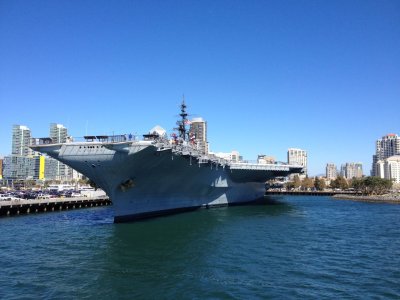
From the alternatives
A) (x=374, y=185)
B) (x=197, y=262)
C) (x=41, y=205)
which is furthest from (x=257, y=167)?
(x=374, y=185)

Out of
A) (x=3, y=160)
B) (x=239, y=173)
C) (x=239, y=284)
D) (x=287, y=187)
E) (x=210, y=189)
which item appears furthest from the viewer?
(x=3, y=160)

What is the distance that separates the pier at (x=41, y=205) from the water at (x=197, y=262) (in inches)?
460

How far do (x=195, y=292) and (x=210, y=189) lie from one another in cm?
2786

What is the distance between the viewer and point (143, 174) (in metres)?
27.3

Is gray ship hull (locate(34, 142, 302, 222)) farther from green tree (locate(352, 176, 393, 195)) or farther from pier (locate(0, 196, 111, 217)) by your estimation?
green tree (locate(352, 176, 393, 195))

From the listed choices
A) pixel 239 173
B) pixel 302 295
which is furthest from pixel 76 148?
pixel 239 173

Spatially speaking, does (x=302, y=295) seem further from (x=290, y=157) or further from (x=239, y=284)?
(x=290, y=157)

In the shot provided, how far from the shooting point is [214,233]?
78.7 feet

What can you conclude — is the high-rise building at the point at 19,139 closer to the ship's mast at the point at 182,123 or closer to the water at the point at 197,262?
the ship's mast at the point at 182,123

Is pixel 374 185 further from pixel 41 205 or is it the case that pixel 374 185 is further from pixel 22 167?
pixel 22 167

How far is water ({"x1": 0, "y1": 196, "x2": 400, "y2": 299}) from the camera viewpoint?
12359 mm

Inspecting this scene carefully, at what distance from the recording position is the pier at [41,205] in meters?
37.2

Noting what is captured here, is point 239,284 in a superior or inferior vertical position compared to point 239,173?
inferior

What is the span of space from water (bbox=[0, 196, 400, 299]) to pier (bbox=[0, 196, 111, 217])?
11673 millimetres
